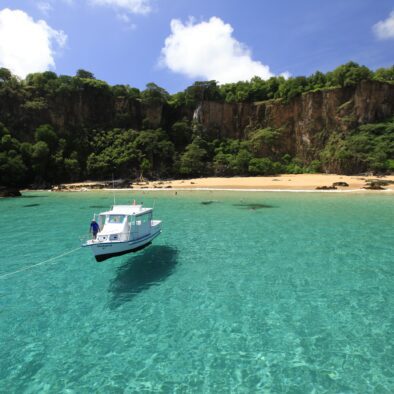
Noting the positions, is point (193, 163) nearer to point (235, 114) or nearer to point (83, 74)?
point (235, 114)

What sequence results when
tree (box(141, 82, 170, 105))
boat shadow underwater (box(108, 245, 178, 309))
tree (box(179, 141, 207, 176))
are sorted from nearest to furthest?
boat shadow underwater (box(108, 245, 178, 309)), tree (box(179, 141, 207, 176)), tree (box(141, 82, 170, 105))

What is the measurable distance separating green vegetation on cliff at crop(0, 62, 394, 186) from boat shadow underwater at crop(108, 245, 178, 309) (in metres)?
60.5

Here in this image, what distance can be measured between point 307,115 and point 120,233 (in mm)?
81813

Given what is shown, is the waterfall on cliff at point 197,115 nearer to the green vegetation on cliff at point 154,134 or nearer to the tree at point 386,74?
the green vegetation on cliff at point 154,134

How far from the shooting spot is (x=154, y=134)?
→ 87.5 metres

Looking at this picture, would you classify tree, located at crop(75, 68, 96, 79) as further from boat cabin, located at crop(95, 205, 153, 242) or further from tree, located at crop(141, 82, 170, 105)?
boat cabin, located at crop(95, 205, 153, 242)

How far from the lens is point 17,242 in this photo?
21.1m

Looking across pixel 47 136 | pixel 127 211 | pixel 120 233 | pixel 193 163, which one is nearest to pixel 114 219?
pixel 127 211

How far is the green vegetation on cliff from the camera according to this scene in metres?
72.2

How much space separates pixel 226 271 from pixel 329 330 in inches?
244

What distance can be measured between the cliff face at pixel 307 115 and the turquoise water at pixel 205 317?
6681cm

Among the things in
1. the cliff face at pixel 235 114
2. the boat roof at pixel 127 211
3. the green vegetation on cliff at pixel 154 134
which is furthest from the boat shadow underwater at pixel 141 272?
the cliff face at pixel 235 114

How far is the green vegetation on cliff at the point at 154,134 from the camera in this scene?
72250mm

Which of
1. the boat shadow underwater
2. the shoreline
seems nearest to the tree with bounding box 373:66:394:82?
the shoreline
